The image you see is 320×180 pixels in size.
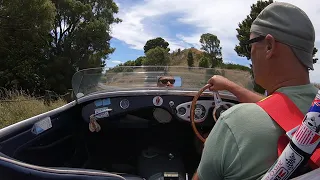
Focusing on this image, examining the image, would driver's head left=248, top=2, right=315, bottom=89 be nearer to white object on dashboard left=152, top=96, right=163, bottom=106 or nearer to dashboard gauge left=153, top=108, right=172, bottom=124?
white object on dashboard left=152, top=96, right=163, bottom=106

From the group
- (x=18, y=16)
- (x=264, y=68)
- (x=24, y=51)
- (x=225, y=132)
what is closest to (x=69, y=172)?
(x=225, y=132)

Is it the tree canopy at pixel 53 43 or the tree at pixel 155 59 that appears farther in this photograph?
the tree at pixel 155 59

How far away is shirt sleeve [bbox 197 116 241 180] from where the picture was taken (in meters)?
1.43

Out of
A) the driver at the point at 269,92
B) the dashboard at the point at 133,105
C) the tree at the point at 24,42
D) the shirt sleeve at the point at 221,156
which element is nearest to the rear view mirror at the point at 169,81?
the dashboard at the point at 133,105

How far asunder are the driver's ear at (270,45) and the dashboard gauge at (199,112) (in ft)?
6.16

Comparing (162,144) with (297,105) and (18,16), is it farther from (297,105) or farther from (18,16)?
(18,16)

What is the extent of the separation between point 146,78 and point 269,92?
2235 mm

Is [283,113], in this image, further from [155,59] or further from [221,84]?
[155,59]

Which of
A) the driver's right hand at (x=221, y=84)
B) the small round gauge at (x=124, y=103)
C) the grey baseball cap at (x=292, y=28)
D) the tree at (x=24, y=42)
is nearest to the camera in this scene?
the grey baseball cap at (x=292, y=28)

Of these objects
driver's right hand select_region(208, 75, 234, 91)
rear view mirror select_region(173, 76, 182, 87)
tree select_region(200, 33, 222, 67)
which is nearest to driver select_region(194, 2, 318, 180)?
driver's right hand select_region(208, 75, 234, 91)

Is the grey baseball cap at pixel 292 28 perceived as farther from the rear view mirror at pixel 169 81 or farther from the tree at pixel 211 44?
the tree at pixel 211 44

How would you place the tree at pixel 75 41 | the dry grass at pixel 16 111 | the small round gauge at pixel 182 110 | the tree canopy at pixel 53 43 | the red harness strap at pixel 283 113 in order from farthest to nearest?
the tree at pixel 75 41
the tree canopy at pixel 53 43
the dry grass at pixel 16 111
the small round gauge at pixel 182 110
the red harness strap at pixel 283 113

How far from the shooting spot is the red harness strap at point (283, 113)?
53.9 inches

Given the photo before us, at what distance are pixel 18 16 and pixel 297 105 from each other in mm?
22309
